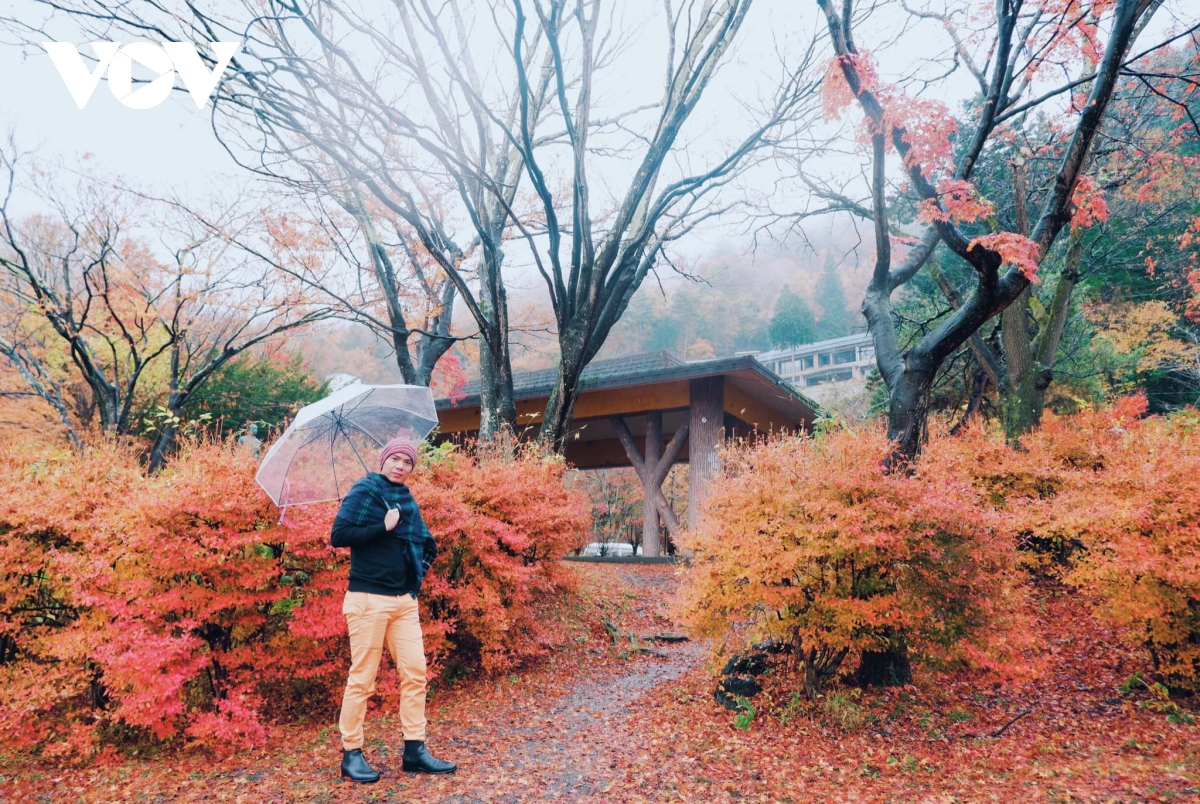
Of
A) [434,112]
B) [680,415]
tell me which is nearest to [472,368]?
[680,415]

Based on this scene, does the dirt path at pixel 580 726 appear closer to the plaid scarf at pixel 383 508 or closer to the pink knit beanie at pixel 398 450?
the plaid scarf at pixel 383 508

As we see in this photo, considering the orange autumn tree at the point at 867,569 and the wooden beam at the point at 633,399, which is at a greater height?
the wooden beam at the point at 633,399

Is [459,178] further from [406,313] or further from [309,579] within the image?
[406,313]

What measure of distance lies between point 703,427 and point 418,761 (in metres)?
8.88

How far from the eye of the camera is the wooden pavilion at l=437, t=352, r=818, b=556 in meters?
11.6

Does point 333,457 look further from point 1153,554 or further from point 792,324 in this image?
point 792,324

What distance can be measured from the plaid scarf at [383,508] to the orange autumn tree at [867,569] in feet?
6.58

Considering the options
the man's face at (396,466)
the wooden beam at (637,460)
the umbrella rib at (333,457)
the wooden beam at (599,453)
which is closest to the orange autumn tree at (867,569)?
the man's face at (396,466)

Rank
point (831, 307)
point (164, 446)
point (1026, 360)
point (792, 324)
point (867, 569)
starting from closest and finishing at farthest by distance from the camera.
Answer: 1. point (867, 569)
2. point (1026, 360)
3. point (164, 446)
4. point (792, 324)
5. point (831, 307)

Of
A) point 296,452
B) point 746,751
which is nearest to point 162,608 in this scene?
point 296,452

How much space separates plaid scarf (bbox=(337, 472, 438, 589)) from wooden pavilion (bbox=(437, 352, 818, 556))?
6.51 m

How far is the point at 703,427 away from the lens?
11.8 metres

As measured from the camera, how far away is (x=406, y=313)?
13.1 metres

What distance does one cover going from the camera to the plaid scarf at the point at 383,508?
339 centimetres
